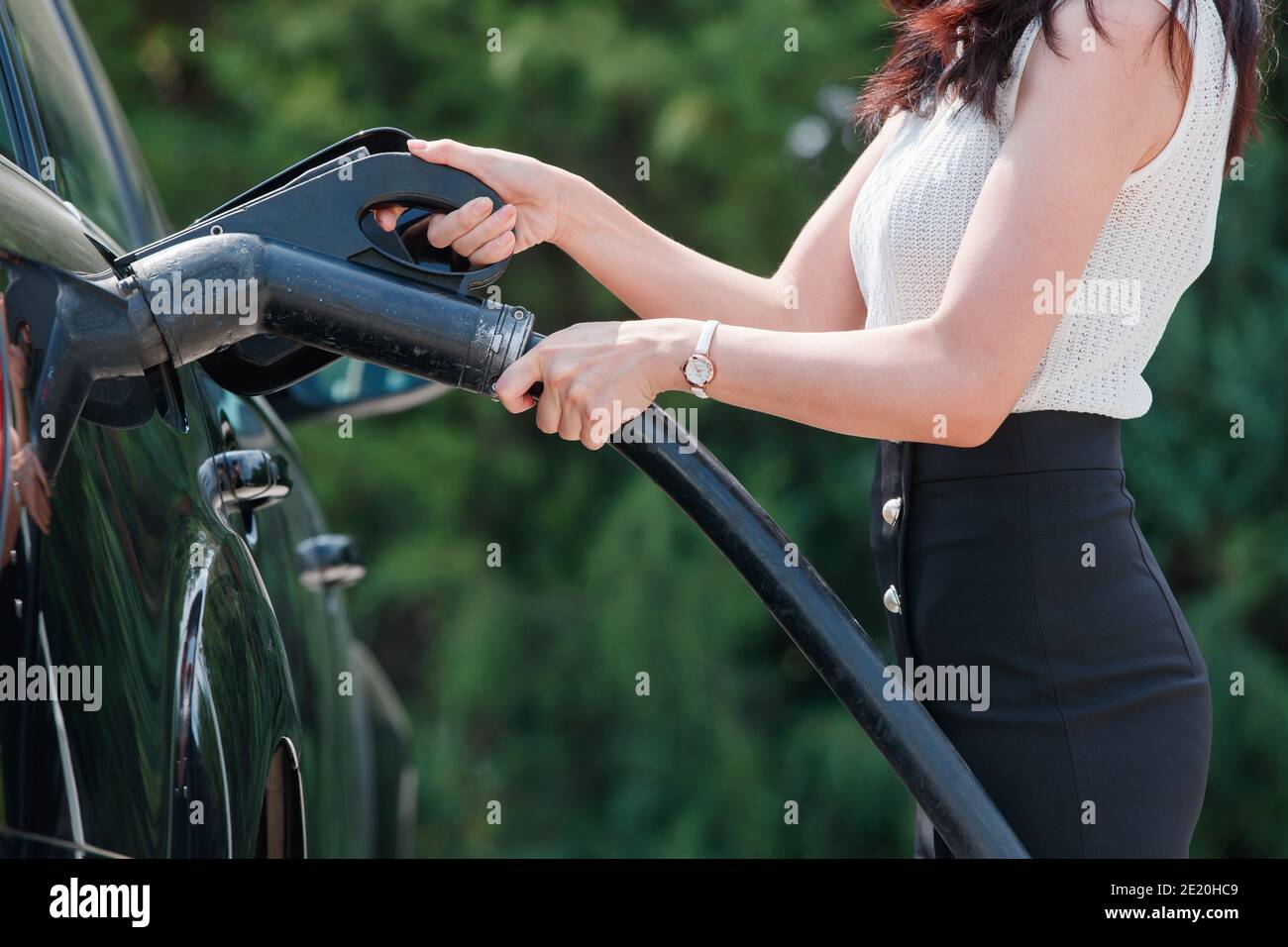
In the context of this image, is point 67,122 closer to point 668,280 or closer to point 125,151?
point 125,151

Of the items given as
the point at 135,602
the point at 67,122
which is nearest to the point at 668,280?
the point at 67,122

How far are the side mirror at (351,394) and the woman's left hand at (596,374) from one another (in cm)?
92

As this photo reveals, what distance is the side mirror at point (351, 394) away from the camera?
Result: 2.24 metres

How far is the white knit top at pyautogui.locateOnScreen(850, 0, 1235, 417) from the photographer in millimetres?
1403

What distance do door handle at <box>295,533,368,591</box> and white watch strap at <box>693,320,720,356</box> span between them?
2.60 feet

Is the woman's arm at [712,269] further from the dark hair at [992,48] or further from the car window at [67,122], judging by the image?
the car window at [67,122]

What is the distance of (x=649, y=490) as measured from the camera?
16.9 feet

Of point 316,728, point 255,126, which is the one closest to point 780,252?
point 255,126

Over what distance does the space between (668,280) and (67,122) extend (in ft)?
2.61

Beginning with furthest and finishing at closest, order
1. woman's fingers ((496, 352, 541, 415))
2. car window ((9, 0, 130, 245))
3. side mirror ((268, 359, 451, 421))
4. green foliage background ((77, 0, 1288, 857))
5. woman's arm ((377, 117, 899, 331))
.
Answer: green foliage background ((77, 0, 1288, 857)), side mirror ((268, 359, 451, 421)), woman's arm ((377, 117, 899, 331)), car window ((9, 0, 130, 245)), woman's fingers ((496, 352, 541, 415))

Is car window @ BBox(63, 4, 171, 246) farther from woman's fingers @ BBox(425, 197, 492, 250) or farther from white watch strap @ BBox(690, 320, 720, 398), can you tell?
white watch strap @ BBox(690, 320, 720, 398)

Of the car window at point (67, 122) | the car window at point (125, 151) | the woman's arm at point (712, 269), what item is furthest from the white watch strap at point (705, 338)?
the car window at point (125, 151)

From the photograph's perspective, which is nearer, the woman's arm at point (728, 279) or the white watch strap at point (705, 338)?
the white watch strap at point (705, 338)

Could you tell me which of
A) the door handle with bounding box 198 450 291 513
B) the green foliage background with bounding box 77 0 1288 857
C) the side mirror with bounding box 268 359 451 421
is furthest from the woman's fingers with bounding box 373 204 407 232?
the green foliage background with bounding box 77 0 1288 857
